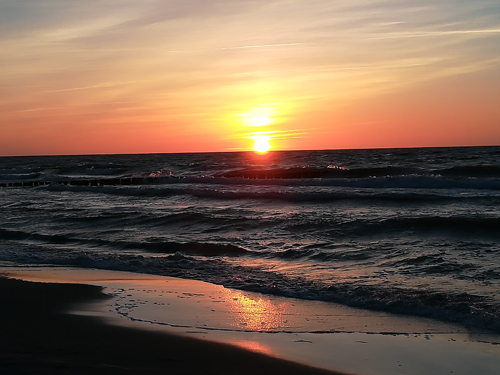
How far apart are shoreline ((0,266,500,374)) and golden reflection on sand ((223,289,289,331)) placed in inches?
0.5

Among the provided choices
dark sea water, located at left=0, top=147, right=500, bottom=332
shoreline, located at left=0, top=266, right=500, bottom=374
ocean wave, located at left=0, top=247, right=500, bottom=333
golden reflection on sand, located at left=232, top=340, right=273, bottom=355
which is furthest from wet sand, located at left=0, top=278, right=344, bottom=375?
dark sea water, located at left=0, top=147, right=500, bottom=332

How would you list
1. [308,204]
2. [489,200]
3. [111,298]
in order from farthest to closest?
[308,204]
[489,200]
[111,298]

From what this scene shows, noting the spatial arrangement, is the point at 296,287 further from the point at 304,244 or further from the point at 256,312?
the point at 304,244

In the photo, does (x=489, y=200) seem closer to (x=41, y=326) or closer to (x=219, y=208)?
(x=219, y=208)

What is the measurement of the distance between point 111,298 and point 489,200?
56.6 feet

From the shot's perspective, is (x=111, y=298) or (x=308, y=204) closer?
(x=111, y=298)

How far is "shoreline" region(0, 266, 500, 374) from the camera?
528 cm

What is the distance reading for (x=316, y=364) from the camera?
5379mm

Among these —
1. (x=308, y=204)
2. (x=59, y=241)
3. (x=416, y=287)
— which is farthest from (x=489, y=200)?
(x=59, y=241)

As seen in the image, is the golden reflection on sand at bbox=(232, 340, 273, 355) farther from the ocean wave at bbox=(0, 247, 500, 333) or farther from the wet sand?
the ocean wave at bbox=(0, 247, 500, 333)

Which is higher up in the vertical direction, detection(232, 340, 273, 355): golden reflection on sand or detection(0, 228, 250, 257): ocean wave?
detection(232, 340, 273, 355): golden reflection on sand

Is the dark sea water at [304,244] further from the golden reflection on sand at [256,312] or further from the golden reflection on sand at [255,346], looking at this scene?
the golden reflection on sand at [255,346]

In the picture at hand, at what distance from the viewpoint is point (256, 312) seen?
24.5 ft

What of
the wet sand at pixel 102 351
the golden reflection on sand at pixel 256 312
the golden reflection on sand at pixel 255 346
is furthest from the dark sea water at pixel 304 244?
the wet sand at pixel 102 351
